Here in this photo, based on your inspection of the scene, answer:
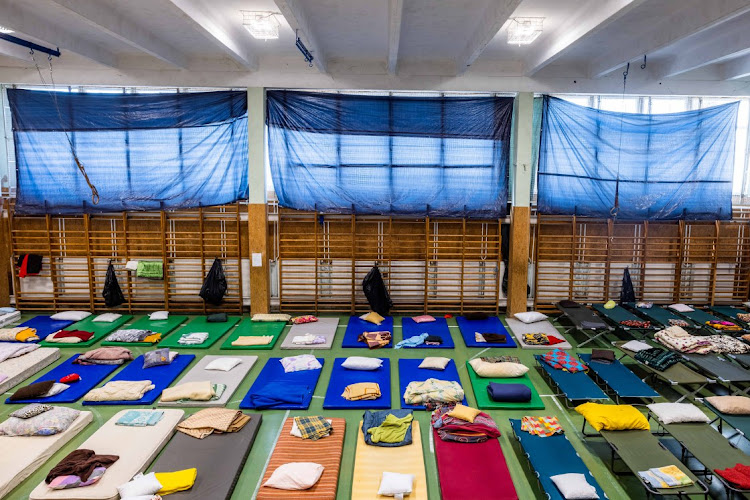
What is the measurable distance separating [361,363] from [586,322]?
355 centimetres

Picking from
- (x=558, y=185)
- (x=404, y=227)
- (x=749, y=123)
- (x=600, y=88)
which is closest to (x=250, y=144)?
(x=404, y=227)

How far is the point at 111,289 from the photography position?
798cm

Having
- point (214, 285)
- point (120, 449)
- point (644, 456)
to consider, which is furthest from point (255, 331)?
point (644, 456)

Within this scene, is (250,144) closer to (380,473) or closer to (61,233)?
(61,233)

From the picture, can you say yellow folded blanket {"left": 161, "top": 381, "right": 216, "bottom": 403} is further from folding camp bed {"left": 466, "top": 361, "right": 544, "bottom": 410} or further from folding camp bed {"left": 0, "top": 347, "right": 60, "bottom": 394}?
folding camp bed {"left": 466, "top": 361, "right": 544, "bottom": 410}

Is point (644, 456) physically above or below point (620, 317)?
below

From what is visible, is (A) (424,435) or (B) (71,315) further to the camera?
(B) (71,315)

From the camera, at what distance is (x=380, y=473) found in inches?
150

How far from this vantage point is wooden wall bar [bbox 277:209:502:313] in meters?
8.24

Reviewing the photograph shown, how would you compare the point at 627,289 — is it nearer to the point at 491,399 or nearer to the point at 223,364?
the point at 491,399

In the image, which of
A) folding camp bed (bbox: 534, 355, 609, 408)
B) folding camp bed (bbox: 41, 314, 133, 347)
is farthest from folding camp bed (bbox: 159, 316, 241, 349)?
folding camp bed (bbox: 534, 355, 609, 408)

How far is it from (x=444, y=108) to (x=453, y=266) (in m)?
2.81

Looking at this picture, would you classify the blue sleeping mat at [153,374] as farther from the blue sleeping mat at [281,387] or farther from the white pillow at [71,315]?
the white pillow at [71,315]

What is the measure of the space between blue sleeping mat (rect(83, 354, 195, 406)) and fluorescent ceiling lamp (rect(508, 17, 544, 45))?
614cm
